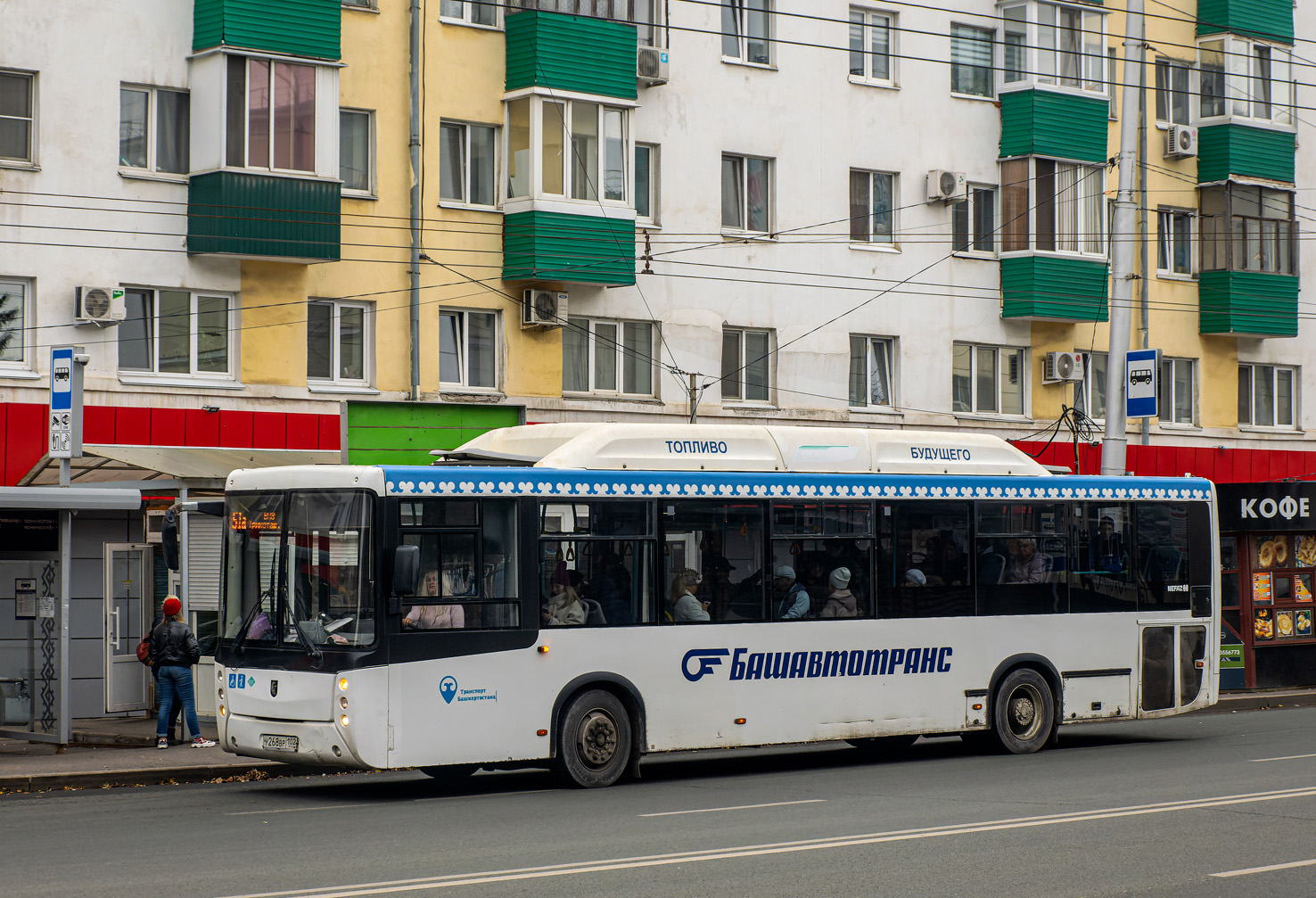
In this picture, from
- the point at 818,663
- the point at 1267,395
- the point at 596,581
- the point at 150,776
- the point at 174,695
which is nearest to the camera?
the point at 596,581

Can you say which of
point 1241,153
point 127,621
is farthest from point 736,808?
point 1241,153

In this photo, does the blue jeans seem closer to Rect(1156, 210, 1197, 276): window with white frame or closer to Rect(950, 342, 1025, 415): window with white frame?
Rect(950, 342, 1025, 415): window with white frame

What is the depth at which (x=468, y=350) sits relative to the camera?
26.5m

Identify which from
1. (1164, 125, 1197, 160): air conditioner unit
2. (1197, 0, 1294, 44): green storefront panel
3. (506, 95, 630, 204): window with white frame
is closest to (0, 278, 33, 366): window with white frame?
(506, 95, 630, 204): window with white frame

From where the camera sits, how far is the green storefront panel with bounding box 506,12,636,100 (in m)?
26.3

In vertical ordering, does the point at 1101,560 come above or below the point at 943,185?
below

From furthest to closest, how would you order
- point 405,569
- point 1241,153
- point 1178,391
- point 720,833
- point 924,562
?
point 1241,153, point 1178,391, point 924,562, point 405,569, point 720,833

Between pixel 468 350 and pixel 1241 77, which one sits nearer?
pixel 468 350

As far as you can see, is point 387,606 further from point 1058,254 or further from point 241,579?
point 1058,254

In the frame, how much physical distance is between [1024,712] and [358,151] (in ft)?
42.8

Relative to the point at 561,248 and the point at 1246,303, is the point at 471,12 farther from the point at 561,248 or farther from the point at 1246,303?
the point at 1246,303

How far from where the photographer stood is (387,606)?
45.0 feet

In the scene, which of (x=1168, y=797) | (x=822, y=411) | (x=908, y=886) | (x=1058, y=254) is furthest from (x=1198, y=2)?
(x=908, y=886)

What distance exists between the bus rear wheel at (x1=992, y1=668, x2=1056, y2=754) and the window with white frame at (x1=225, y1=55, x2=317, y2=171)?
12.1 meters
